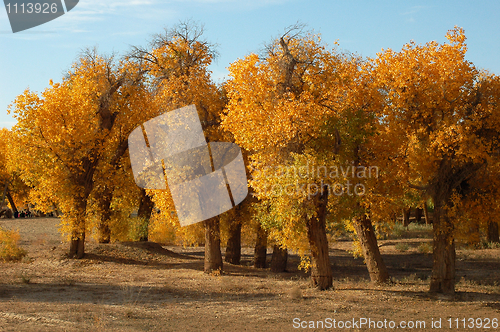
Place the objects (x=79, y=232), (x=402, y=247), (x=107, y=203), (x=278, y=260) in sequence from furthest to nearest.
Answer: (x=402, y=247) → (x=107, y=203) → (x=278, y=260) → (x=79, y=232)

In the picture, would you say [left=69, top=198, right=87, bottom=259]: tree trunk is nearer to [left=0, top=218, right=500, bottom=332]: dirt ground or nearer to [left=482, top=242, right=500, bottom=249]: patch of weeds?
[left=0, top=218, right=500, bottom=332]: dirt ground

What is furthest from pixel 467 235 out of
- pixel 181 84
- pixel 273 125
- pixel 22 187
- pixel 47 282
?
pixel 22 187

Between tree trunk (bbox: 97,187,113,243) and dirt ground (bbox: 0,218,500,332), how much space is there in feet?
8.09

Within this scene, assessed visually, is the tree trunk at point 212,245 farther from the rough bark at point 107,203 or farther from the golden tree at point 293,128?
the rough bark at point 107,203

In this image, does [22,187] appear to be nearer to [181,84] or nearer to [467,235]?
[181,84]

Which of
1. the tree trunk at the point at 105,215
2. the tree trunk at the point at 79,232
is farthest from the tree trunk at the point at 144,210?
the tree trunk at the point at 79,232

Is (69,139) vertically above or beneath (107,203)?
above

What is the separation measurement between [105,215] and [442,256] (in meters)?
18.3

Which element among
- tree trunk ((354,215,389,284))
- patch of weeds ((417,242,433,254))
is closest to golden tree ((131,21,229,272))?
tree trunk ((354,215,389,284))

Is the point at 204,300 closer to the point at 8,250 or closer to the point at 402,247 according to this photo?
the point at 8,250

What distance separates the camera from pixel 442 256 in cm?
1519

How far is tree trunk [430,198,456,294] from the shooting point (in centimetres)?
1509

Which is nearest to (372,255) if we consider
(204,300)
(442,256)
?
(442,256)

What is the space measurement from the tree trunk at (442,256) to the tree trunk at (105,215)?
54.3 ft
